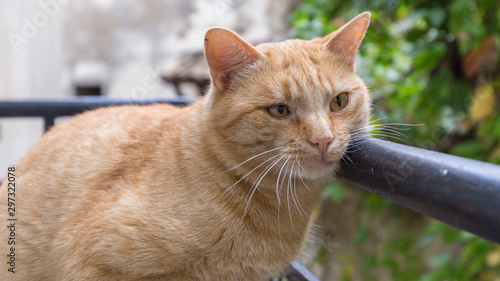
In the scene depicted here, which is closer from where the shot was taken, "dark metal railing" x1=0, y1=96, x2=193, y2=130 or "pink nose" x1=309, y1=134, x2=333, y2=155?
"pink nose" x1=309, y1=134, x2=333, y2=155

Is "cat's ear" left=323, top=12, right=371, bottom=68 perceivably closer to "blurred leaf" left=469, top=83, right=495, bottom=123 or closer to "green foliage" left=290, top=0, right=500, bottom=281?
"green foliage" left=290, top=0, right=500, bottom=281

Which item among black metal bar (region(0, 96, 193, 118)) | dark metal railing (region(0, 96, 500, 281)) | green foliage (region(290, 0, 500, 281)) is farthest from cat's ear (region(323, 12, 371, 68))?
black metal bar (region(0, 96, 193, 118))

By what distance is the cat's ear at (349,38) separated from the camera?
1.47 meters

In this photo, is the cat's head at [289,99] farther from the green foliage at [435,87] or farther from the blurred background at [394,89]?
the green foliage at [435,87]

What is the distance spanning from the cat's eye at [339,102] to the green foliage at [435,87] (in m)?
0.76

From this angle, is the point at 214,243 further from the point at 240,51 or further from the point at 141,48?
the point at 141,48

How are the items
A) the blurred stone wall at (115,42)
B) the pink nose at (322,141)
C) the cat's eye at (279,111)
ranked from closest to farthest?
the pink nose at (322,141)
the cat's eye at (279,111)
the blurred stone wall at (115,42)

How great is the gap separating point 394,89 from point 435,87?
0.61m

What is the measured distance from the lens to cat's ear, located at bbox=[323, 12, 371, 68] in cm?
147

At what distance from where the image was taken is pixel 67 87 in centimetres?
725

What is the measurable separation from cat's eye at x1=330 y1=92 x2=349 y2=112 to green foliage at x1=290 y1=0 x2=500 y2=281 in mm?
760

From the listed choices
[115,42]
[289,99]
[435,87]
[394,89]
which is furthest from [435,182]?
[115,42]

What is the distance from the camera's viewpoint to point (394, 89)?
10.6 ft

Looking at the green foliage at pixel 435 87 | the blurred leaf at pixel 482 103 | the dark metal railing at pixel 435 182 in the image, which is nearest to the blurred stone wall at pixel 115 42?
the green foliage at pixel 435 87
